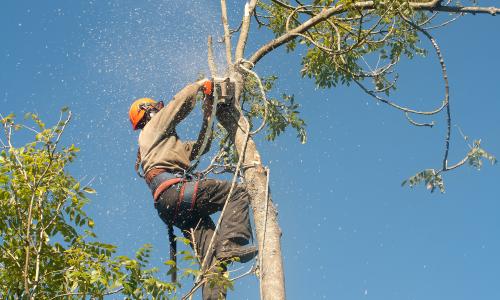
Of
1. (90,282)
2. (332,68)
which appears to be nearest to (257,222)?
(90,282)

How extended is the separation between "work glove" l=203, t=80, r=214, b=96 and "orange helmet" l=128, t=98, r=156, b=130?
0.76 metres

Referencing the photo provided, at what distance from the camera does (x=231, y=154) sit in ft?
21.9

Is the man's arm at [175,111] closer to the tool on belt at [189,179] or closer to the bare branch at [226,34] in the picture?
the tool on belt at [189,179]

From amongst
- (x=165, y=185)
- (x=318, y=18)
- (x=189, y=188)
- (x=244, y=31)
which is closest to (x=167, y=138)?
(x=165, y=185)

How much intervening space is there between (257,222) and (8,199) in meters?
1.55

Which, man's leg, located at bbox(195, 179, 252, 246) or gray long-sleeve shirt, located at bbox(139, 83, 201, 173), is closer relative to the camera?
A: man's leg, located at bbox(195, 179, 252, 246)

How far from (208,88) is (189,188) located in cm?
75

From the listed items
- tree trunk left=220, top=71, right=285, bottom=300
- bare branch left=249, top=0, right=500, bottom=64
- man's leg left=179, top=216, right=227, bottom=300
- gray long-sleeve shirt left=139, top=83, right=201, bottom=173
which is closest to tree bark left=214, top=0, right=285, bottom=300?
tree trunk left=220, top=71, right=285, bottom=300

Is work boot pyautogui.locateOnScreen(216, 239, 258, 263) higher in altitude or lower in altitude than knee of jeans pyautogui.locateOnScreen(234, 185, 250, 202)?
lower

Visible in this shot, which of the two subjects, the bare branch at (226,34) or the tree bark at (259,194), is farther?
the bare branch at (226,34)

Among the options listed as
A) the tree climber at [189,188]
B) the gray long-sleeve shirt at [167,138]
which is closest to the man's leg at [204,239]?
the tree climber at [189,188]

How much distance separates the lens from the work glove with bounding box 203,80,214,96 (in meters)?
5.30

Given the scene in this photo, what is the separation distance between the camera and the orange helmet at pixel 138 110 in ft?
19.2

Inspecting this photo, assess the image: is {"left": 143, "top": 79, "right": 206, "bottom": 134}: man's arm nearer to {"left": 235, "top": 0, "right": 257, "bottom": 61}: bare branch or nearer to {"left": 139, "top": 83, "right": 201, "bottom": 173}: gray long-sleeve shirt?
{"left": 139, "top": 83, "right": 201, "bottom": 173}: gray long-sleeve shirt
